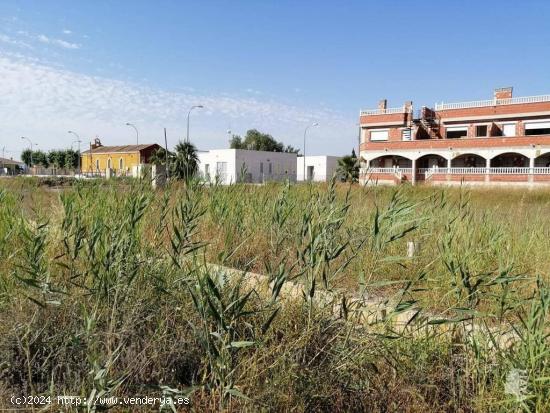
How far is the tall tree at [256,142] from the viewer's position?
83500 mm

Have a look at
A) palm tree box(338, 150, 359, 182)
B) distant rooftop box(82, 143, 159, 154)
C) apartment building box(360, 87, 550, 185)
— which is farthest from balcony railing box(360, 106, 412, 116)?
palm tree box(338, 150, 359, 182)

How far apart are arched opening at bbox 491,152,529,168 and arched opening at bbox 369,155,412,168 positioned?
8059mm

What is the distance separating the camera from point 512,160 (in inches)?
1448

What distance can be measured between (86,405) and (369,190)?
10.8ft

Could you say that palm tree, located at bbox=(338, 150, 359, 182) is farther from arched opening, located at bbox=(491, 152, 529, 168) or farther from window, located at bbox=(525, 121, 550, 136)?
arched opening, located at bbox=(491, 152, 529, 168)

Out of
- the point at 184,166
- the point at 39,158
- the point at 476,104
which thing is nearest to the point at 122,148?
the point at 39,158

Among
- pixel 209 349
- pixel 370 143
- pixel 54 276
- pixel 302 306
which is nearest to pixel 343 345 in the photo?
pixel 302 306

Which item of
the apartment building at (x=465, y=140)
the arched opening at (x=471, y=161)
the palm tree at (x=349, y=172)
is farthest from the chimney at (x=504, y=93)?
the palm tree at (x=349, y=172)

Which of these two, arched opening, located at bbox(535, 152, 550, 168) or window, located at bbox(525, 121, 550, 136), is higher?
window, located at bbox(525, 121, 550, 136)

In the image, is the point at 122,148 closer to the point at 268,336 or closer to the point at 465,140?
the point at 465,140

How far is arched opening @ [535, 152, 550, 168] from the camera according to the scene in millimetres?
34375

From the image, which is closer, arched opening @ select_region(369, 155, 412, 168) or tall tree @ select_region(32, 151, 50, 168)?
arched opening @ select_region(369, 155, 412, 168)

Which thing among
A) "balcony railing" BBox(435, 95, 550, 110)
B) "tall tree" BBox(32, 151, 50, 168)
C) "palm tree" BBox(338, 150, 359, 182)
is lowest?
"palm tree" BBox(338, 150, 359, 182)

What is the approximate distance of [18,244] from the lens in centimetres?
367
